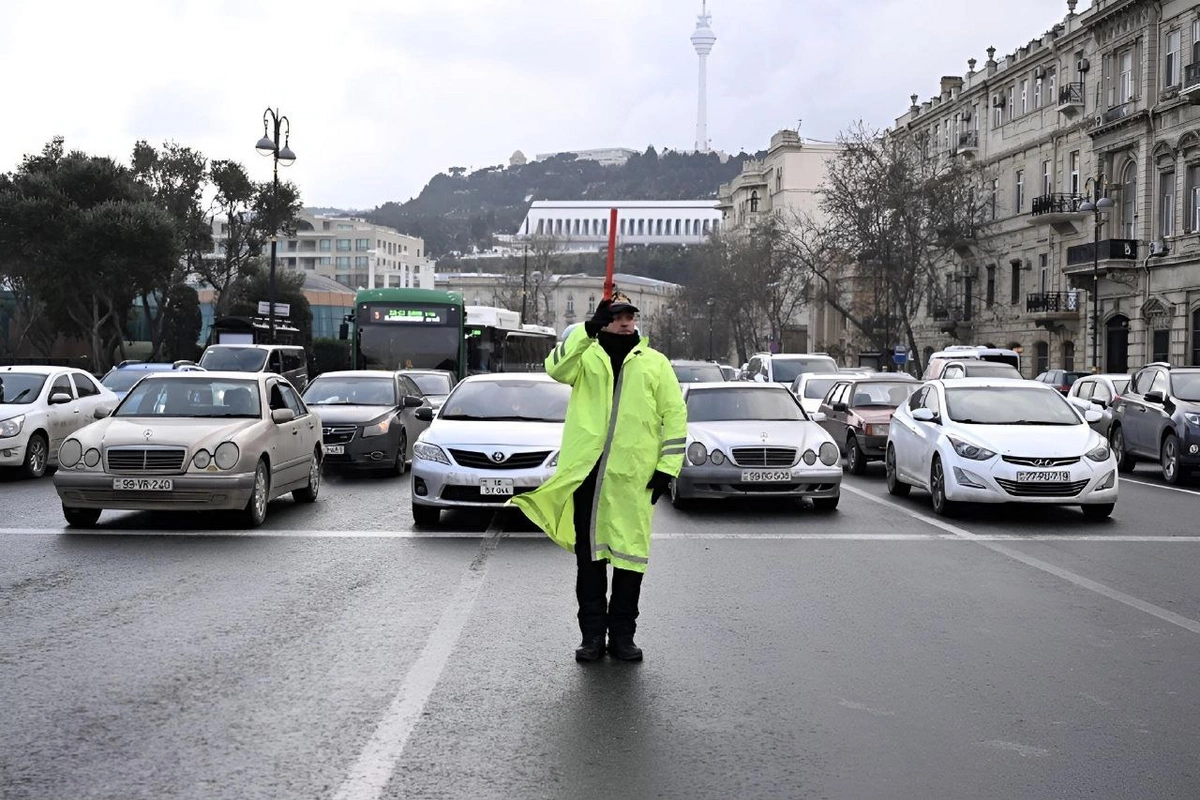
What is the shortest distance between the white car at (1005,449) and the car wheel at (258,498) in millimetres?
6923

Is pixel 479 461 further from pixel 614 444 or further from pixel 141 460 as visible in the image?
pixel 614 444

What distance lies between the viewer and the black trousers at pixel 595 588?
23.1 feet

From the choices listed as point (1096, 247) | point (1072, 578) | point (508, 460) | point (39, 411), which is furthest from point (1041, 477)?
point (1096, 247)

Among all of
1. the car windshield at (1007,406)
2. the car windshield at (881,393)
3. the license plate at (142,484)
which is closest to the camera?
the license plate at (142,484)

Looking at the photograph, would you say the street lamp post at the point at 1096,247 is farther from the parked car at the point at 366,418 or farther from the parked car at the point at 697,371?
the parked car at the point at 366,418

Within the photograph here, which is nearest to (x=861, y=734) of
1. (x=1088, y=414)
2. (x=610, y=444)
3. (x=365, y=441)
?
(x=610, y=444)

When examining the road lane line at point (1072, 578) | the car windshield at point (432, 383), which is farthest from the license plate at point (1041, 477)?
the car windshield at point (432, 383)

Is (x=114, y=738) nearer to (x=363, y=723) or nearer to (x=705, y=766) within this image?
(x=363, y=723)

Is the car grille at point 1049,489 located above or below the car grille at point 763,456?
below

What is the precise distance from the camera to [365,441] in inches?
770

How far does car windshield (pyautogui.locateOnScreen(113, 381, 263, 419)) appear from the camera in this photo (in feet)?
45.6

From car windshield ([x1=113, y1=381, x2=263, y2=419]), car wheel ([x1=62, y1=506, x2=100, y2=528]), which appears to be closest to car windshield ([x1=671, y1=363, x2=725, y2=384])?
car windshield ([x1=113, y1=381, x2=263, y2=419])

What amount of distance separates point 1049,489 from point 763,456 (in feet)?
9.50

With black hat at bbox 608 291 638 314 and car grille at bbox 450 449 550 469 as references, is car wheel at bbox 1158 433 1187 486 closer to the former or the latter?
car grille at bbox 450 449 550 469
